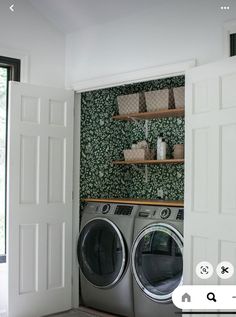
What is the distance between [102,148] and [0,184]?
1200mm

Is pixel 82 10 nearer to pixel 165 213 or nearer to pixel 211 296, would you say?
pixel 165 213

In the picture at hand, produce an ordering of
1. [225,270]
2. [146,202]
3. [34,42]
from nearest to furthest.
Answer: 1. [225,270]
2. [146,202]
3. [34,42]

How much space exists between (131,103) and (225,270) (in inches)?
89.6

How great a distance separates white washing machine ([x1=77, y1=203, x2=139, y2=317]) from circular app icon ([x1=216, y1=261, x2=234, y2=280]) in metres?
1.15

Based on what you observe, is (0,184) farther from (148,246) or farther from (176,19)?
(176,19)

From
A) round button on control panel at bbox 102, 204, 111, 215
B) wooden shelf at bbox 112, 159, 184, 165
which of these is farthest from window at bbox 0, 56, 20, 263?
wooden shelf at bbox 112, 159, 184, 165

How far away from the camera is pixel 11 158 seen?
4.35m

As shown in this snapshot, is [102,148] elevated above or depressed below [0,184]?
above

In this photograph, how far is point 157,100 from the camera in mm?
4906

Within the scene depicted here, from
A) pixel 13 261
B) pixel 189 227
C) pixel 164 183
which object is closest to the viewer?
pixel 189 227

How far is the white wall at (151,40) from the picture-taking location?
3850 mm

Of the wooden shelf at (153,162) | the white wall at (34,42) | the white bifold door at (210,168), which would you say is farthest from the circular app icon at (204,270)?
the white wall at (34,42)

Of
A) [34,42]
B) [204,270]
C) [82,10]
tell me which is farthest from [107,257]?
[82,10]

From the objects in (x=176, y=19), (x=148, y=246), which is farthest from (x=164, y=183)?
Result: (x=176, y=19)
